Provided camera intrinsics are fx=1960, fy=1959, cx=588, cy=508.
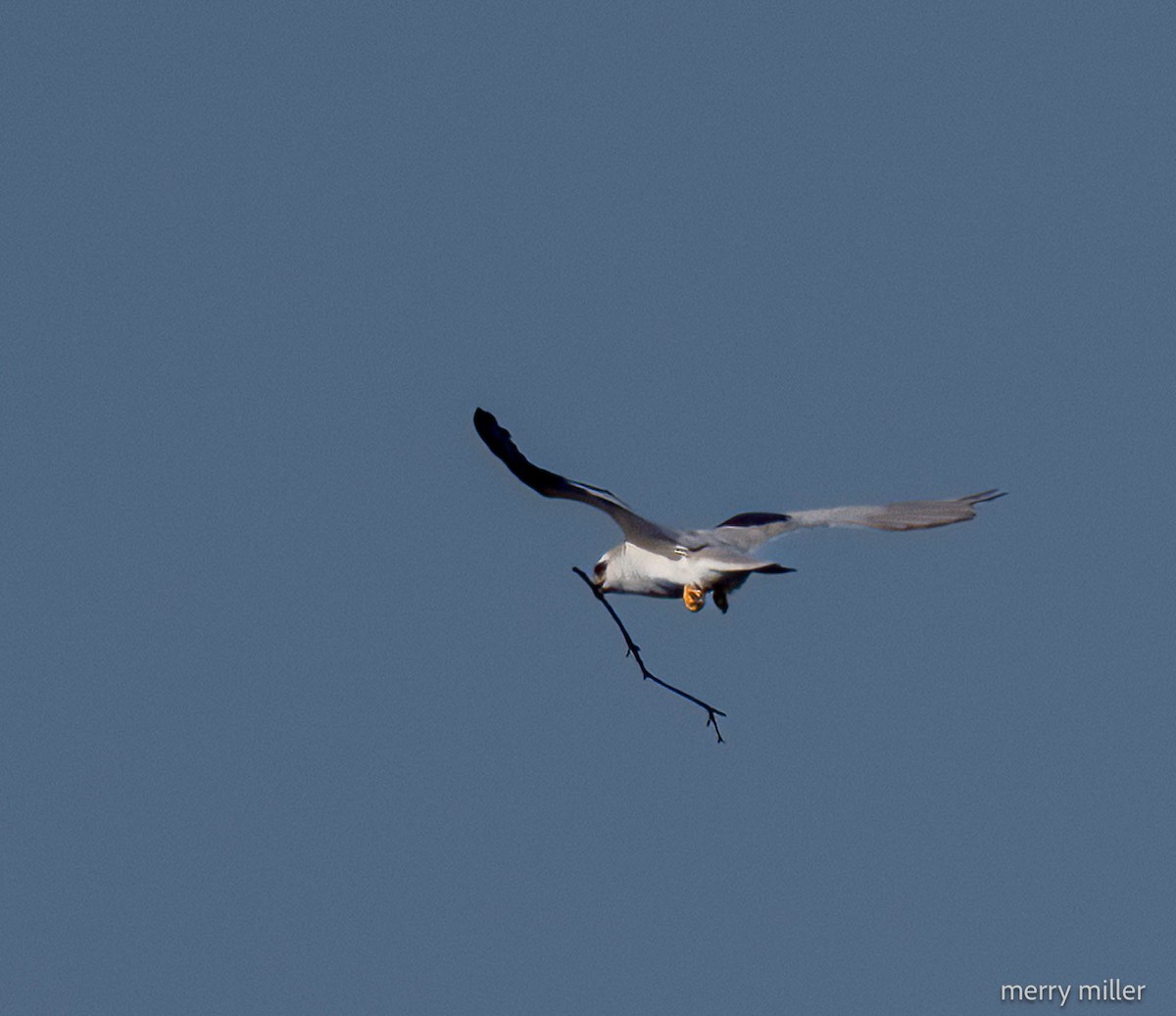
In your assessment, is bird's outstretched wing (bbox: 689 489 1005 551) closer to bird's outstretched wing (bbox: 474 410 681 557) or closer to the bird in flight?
the bird in flight

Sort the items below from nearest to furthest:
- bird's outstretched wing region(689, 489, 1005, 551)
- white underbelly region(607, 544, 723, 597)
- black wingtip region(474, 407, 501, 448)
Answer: black wingtip region(474, 407, 501, 448) → white underbelly region(607, 544, 723, 597) → bird's outstretched wing region(689, 489, 1005, 551)

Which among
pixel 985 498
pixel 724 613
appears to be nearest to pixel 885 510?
pixel 985 498

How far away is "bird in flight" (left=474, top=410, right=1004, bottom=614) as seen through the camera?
12.9 m

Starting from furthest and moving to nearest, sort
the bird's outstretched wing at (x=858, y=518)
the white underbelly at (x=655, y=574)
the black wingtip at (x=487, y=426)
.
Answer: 1. the bird's outstretched wing at (x=858, y=518)
2. the white underbelly at (x=655, y=574)
3. the black wingtip at (x=487, y=426)

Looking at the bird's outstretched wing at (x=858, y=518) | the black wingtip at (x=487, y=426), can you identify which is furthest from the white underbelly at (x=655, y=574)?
the black wingtip at (x=487, y=426)

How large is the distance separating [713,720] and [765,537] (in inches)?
79.7

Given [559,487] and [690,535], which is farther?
[690,535]

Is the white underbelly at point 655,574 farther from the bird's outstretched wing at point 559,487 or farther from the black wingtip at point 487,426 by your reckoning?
the black wingtip at point 487,426

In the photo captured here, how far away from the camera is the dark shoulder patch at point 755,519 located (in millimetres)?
14484

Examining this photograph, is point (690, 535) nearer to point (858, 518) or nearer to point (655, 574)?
point (655, 574)

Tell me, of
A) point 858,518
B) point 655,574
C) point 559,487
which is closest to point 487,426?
point 559,487

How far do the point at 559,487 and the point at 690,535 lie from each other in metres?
1.19

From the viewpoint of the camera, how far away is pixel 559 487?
42.7ft

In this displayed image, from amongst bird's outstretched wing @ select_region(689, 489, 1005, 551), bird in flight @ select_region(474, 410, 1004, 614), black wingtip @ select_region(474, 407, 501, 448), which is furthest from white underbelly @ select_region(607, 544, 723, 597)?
black wingtip @ select_region(474, 407, 501, 448)
